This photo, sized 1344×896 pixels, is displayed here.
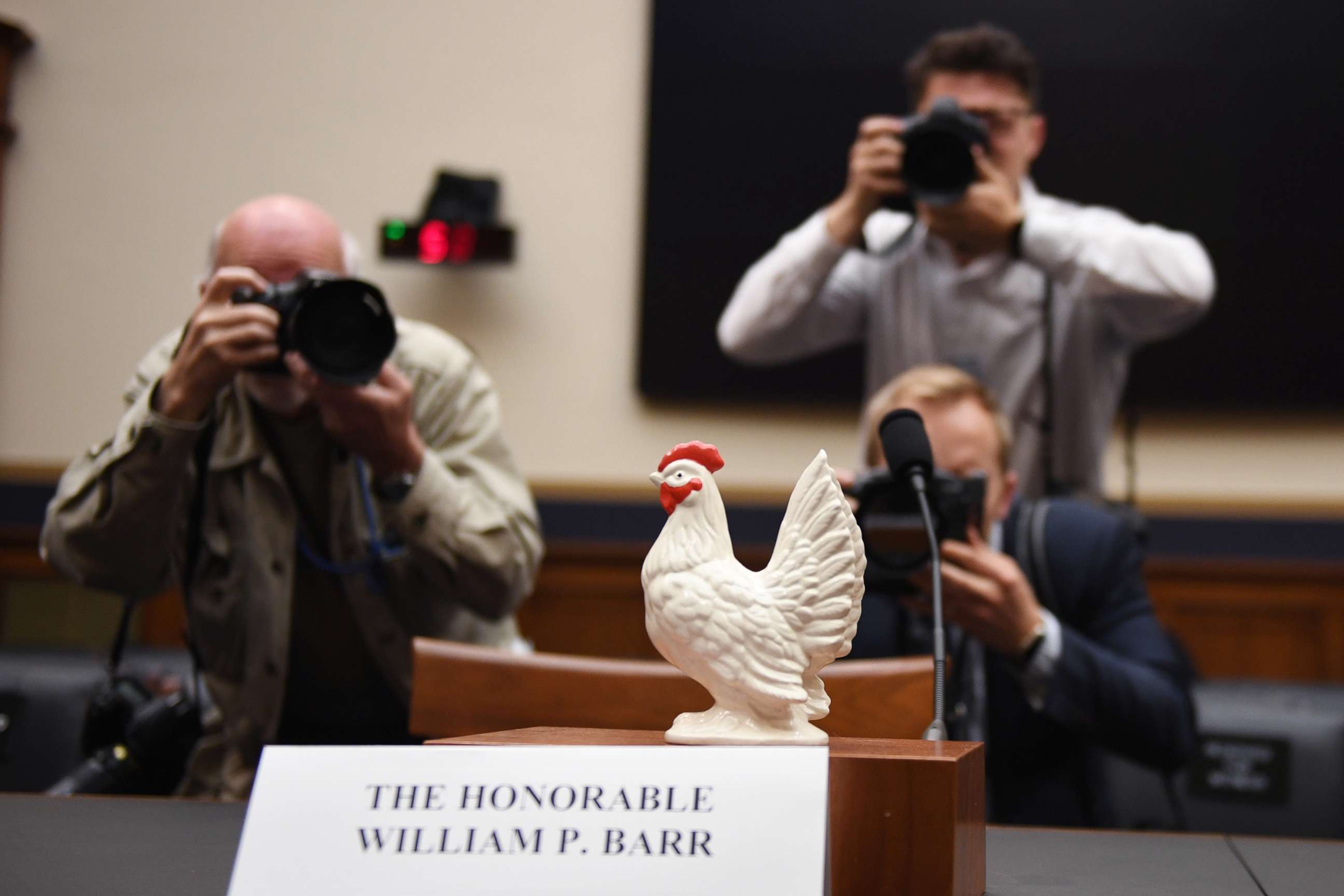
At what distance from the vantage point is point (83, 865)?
697mm

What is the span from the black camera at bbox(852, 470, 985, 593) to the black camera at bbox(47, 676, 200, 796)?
68 cm

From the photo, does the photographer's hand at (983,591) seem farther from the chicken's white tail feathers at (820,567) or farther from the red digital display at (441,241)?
the red digital display at (441,241)

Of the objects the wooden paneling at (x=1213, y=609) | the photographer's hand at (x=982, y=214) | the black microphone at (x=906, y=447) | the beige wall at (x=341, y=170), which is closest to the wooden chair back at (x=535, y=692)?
the black microphone at (x=906, y=447)

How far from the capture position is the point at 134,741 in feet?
4.09

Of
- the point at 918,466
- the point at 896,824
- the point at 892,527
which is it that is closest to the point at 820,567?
the point at 896,824

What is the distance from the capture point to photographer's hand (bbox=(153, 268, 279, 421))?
1.36 meters

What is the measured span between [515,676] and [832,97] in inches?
93.1

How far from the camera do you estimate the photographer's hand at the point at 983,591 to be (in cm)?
127

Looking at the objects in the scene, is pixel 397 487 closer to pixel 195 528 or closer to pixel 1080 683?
pixel 195 528

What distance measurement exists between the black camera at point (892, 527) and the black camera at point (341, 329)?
55 cm

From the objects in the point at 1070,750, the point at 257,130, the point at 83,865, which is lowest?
the point at 1070,750

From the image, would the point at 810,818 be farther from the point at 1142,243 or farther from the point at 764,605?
the point at 1142,243

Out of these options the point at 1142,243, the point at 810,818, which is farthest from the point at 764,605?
the point at 1142,243

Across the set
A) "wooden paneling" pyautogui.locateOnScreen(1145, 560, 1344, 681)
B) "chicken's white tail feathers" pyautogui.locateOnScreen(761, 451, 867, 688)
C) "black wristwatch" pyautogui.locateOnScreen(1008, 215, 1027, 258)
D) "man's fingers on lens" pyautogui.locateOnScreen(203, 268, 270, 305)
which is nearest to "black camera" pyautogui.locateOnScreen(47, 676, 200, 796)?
"man's fingers on lens" pyautogui.locateOnScreen(203, 268, 270, 305)
